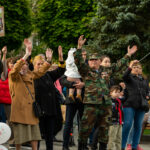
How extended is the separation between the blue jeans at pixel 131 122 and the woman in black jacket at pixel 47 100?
180 cm

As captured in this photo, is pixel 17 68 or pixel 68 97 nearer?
pixel 17 68

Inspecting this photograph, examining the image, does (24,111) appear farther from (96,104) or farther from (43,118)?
(96,104)

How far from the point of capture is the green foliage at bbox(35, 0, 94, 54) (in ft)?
98.7

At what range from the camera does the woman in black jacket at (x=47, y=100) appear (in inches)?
293

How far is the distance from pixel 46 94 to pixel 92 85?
87cm

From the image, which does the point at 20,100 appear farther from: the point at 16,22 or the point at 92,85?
the point at 16,22

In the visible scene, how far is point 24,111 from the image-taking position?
6969mm

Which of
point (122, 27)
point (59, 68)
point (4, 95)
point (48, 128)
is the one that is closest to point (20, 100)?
point (48, 128)

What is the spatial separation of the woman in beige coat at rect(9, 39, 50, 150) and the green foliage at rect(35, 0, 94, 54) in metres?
22.4

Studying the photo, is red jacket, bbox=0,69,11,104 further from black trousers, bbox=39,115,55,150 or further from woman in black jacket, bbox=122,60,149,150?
woman in black jacket, bbox=122,60,149,150

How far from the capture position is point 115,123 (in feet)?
27.9

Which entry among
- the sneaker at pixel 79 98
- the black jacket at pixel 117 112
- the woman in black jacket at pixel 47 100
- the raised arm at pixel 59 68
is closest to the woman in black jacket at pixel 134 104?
the black jacket at pixel 117 112

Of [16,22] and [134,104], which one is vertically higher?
[16,22]

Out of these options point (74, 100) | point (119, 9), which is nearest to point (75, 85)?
point (74, 100)
